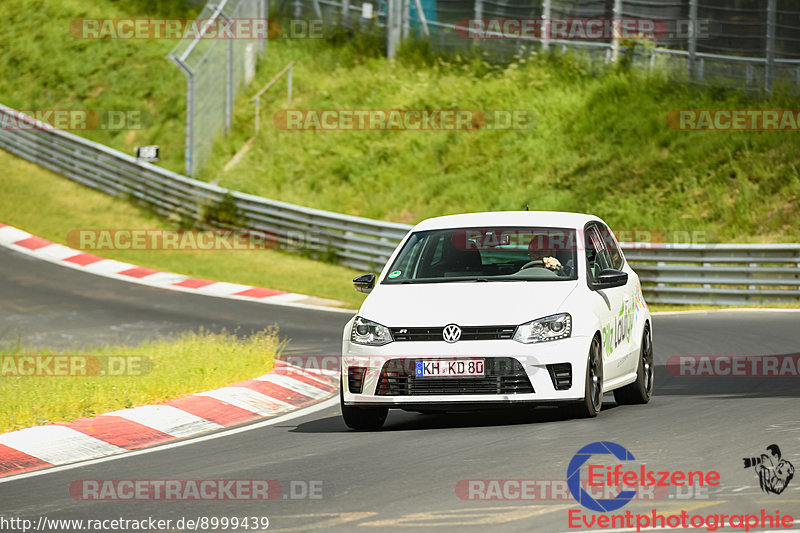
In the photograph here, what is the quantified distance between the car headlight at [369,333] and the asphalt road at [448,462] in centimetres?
71

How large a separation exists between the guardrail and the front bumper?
13.5 metres

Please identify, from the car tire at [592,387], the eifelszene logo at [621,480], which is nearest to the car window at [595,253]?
the car tire at [592,387]

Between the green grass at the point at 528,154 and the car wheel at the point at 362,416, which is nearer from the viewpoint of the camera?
the car wheel at the point at 362,416

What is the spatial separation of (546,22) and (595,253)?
82.9 ft

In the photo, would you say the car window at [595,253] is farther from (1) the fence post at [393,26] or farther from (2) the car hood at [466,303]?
(1) the fence post at [393,26]

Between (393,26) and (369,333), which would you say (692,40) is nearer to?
(393,26)

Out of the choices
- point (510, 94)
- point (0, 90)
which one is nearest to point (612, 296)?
point (510, 94)

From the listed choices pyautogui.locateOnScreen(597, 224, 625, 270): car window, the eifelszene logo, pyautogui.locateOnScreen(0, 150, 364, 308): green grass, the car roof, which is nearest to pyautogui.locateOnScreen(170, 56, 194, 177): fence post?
pyautogui.locateOnScreen(0, 150, 364, 308): green grass

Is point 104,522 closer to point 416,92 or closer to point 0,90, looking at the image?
point 416,92

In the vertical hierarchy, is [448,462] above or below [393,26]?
below

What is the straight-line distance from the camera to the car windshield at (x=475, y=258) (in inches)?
419

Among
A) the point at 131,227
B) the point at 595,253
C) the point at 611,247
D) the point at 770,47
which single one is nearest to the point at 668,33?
the point at 770,47

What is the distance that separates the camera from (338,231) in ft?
97.4

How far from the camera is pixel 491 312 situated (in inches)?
384
